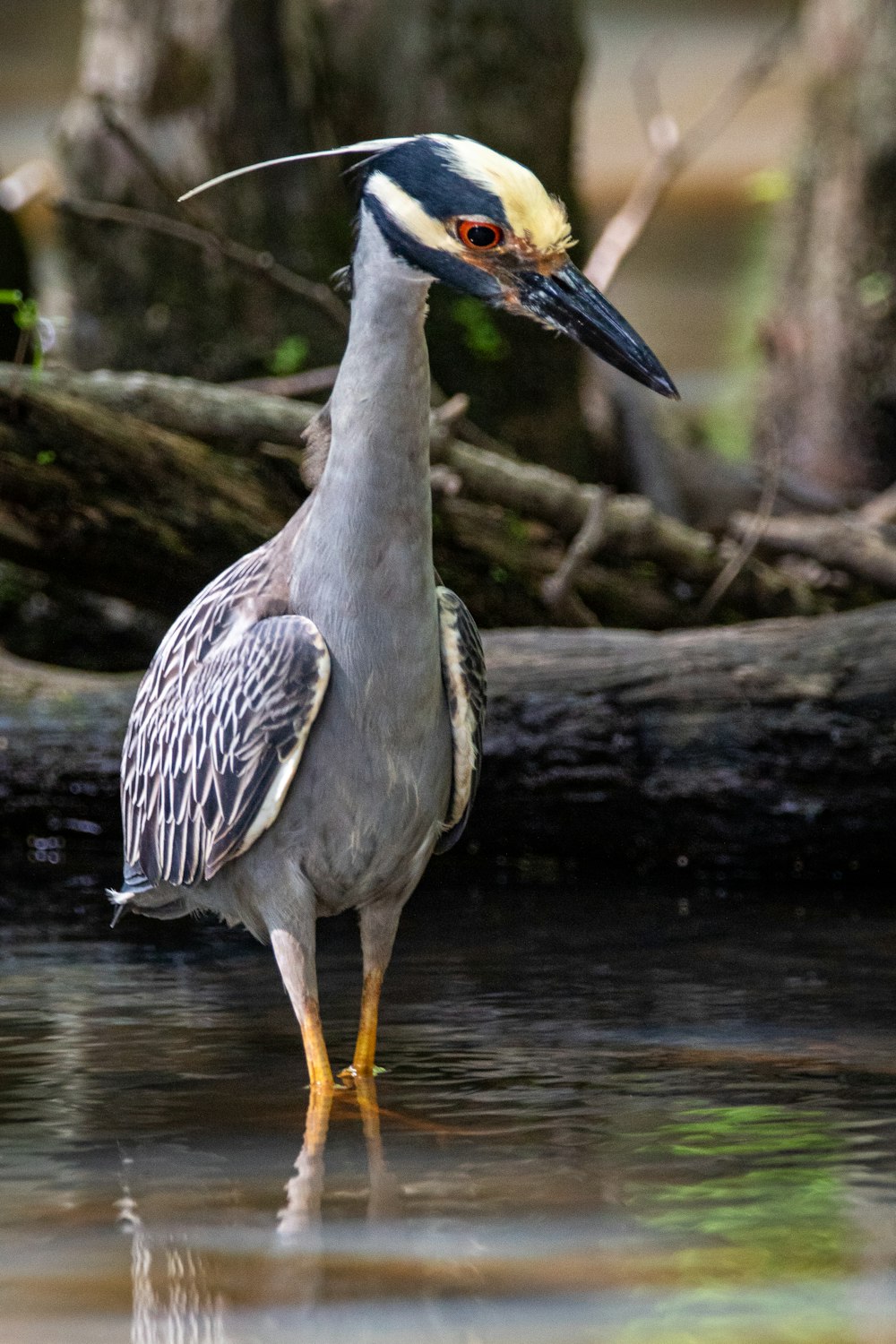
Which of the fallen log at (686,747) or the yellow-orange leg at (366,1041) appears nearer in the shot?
the yellow-orange leg at (366,1041)

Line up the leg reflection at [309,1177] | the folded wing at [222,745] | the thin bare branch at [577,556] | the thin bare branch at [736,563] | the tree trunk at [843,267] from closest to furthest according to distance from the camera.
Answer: the leg reflection at [309,1177]
the folded wing at [222,745]
the thin bare branch at [577,556]
the thin bare branch at [736,563]
the tree trunk at [843,267]

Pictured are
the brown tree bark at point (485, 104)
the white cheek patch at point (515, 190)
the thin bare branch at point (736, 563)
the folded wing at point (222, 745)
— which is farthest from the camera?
the brown tree bark at point (485, 104)

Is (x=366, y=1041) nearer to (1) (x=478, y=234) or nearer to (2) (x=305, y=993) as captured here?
(2) (x=305, y=993)

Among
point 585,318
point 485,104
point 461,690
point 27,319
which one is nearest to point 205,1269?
point 461,690

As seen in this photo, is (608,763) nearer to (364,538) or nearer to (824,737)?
(824,737)

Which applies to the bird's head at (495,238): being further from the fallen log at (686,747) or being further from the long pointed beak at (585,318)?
the fallen log at (686,747)

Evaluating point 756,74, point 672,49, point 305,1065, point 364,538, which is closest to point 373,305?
point 364,538

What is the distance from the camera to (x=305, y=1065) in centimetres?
404

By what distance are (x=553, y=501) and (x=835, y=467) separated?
6.68m

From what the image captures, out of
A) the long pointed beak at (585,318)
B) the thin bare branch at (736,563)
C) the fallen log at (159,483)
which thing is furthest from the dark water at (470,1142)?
the thin bare branch at (736,563)

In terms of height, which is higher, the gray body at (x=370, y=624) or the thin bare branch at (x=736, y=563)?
the thin bare branch at (x=736, y=563)

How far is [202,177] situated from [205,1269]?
7.45 meters

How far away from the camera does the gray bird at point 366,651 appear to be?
11.2ft

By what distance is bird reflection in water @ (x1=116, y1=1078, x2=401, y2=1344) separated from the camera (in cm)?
260
